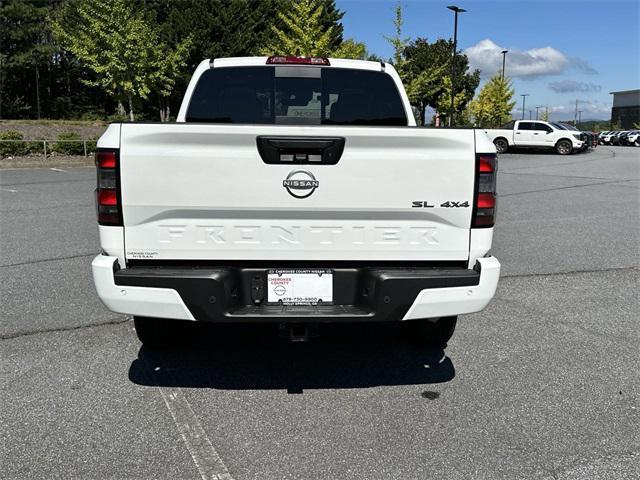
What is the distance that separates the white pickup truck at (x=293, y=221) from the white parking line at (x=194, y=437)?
603 millimetres

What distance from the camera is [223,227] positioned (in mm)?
3051

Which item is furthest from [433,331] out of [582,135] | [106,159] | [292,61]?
[582,135]

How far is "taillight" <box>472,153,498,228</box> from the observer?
3.12 m

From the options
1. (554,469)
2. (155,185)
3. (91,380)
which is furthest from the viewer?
(91,380)

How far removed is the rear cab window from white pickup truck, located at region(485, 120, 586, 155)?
27.3 m

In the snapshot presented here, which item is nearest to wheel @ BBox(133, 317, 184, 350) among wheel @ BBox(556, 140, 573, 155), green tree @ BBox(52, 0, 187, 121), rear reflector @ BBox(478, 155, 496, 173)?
rear reflector @ BBox(478, 155, 496, 173)

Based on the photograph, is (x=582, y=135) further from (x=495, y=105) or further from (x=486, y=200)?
(x=486, y=200)

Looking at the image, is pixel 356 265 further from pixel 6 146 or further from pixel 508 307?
pixel 6 146

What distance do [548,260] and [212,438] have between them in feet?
17.8

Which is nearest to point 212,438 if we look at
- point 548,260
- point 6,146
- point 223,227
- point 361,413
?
point 361,413

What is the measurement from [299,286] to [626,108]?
10241 cm

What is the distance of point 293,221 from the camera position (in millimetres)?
3061

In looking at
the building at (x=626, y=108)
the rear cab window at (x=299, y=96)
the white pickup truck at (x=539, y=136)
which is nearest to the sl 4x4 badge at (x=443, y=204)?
the rear cab window at (x=299, y=96)

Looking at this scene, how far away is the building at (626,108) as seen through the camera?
88875mm
